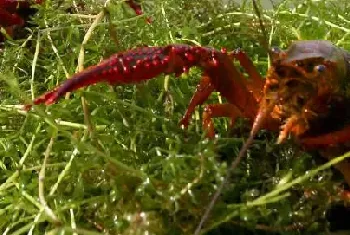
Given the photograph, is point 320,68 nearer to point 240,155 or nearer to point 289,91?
point 289,91

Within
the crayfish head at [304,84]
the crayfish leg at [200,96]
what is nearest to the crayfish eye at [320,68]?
the crayfish head at [304,84]

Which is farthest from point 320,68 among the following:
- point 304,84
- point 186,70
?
point 186,70

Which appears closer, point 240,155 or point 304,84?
point 240,155

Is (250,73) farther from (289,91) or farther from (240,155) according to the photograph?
(240,155)

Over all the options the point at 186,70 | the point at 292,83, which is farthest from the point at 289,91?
the point at 186,70

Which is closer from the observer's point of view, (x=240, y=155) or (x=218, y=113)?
(x=240, y=155)

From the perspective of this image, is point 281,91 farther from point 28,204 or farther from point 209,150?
point 28,204

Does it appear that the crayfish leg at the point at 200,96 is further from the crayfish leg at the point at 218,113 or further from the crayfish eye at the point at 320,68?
the crayfish eye at the point at 320,68

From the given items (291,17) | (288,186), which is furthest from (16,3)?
(288,186)
